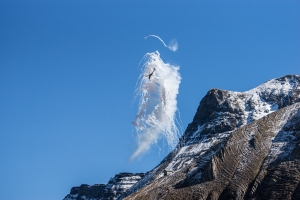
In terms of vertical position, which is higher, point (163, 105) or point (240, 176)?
point (163, 105)

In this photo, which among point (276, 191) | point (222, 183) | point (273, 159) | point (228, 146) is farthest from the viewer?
point (228, 146)

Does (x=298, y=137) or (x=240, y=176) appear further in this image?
(x=298, y=137)

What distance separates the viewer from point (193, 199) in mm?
160375

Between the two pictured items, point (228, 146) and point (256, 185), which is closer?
point (256, 185)

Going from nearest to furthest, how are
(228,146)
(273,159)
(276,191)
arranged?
(276,191)
(273,159)
(228,146)

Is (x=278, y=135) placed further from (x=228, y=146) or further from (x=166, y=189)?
(x=166, y=189)

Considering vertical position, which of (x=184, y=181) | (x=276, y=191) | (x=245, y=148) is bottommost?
(x=276, y=191)

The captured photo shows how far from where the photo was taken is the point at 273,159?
177625 mm

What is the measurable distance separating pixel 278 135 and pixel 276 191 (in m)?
47.6

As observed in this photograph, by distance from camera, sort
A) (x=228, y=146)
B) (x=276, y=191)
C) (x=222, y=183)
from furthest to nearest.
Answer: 1. (x=228, y=146)
2. (x=222, y=183)
3. (x=276, y=191)

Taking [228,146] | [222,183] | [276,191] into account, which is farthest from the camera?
[228,146]

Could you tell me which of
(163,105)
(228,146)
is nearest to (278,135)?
(228,146)

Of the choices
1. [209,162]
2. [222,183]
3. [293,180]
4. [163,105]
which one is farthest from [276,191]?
[163,105]

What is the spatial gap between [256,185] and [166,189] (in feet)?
108
